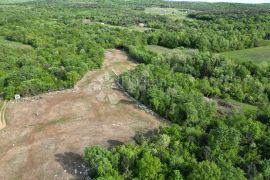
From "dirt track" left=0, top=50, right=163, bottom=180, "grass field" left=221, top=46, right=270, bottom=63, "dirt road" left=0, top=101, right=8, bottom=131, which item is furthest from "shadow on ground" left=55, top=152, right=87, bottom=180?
"grass field" left=221, top=46, right=270, bottom=63

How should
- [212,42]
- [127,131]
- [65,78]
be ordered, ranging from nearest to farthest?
[127,131], [65,78], [212,42]

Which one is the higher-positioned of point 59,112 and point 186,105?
point 186,105

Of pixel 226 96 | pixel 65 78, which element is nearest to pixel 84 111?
pixel 65 78

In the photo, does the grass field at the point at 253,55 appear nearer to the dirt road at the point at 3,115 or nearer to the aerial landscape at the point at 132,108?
the aerial landscape at the point at 132,108

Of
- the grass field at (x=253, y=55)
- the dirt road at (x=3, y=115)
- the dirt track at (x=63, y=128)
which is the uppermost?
the grass field at (x=253, y=55)

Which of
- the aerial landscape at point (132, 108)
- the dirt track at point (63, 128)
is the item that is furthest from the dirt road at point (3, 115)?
the dirt track at point (63, 128)

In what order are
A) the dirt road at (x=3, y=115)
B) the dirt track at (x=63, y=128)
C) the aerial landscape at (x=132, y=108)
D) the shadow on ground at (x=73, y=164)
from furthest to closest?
the dirt road at (x=3, y=115) → the dirt track at (x=63, y=128) → the shadow on ground at (x=73, y=164) → the aerial landscape at (x=132, y=108)

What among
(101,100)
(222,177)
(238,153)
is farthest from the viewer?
(101,100)

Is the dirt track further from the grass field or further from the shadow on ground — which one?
the grass field

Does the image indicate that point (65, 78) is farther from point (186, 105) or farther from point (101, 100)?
point (186, 105)
